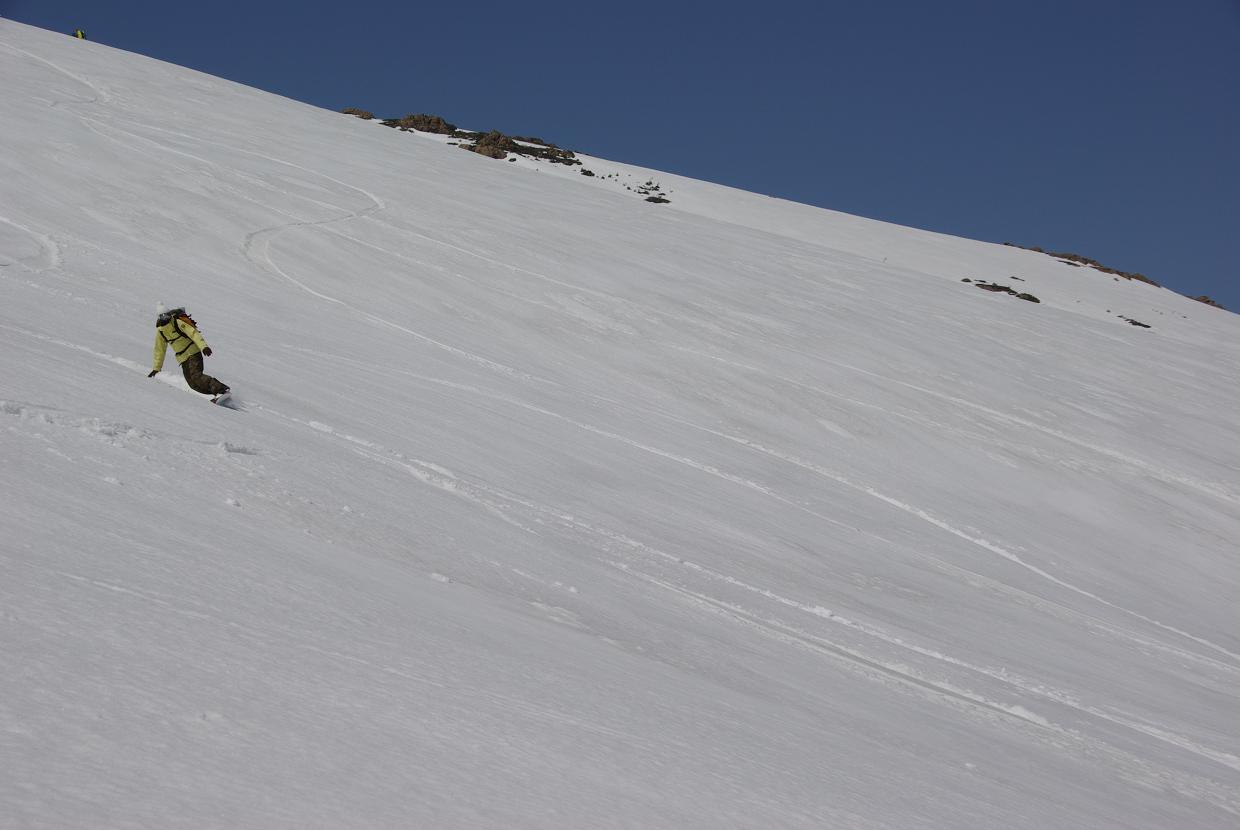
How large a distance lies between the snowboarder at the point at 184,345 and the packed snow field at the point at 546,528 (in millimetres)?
265

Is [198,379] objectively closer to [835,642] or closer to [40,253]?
[835,642]

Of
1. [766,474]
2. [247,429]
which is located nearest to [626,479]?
[766,474]

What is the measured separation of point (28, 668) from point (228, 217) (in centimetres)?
2060

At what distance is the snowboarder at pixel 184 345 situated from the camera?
992 centimetres

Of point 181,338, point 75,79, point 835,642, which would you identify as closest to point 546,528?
→ point 835,642

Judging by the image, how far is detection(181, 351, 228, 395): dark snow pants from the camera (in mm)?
→ 9828

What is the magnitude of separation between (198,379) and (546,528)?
3754mm

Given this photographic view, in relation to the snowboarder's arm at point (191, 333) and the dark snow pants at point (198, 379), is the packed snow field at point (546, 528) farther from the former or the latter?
the snowboarder's arm at point (191, 333)

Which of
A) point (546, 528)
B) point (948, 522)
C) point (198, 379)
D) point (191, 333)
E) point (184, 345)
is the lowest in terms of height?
point (546, 528)

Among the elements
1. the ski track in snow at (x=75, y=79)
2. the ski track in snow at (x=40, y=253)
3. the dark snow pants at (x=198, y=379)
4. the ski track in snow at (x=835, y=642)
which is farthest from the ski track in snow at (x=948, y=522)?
the ski track in snow at (x=75, y=79)

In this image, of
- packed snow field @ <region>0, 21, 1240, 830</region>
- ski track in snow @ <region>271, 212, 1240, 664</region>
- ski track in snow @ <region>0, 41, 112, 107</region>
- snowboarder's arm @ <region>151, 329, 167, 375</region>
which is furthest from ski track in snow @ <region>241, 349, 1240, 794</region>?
ski track in snow @ <region>0, 41, 112, 107</region>

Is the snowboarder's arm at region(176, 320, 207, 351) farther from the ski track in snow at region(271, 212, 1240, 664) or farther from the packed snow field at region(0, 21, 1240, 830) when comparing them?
the ski track in snow at region(271, 212, 1240, 664)

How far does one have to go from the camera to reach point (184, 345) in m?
10.1

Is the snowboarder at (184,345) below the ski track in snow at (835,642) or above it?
above
